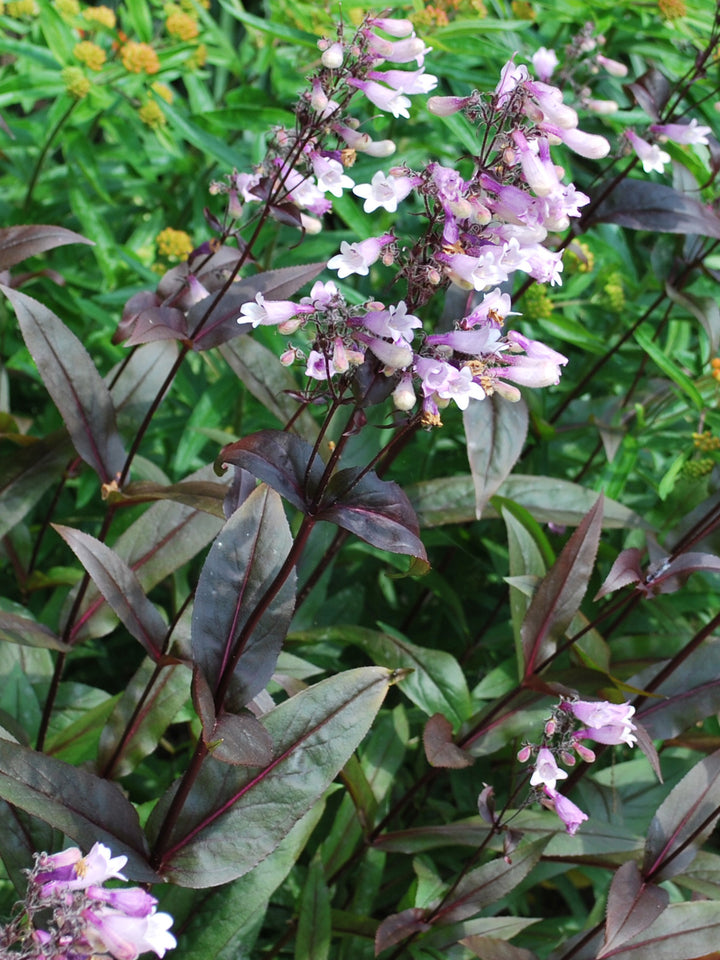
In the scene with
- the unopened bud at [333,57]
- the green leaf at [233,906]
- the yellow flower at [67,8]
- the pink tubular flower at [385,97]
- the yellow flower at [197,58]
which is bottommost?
the green leaf at [233,906]

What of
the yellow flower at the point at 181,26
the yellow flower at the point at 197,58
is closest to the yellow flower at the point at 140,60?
the yellow flower at the point at 181,26

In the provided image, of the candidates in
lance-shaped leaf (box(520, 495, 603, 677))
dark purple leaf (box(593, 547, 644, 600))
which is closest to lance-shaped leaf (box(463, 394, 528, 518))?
lance-shaped leaf (box(520, 495, 603, 677))

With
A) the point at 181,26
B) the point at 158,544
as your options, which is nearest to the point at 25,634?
the point at 158,544

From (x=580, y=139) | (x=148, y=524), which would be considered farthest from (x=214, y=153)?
(x=580, y=139)

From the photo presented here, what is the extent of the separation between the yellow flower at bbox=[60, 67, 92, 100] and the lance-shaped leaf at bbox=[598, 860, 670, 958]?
9.46 ft

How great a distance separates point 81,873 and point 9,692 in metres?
1.31

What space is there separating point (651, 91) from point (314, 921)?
2.49m

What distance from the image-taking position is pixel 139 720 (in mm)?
2346

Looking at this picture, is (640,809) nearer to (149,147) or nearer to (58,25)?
(149,147)

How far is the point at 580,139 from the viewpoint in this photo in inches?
74.9

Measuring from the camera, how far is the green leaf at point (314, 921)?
228cm

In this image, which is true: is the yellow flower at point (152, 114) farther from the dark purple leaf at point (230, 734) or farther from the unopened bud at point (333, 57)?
the dark purple leaf at point (230, 734)

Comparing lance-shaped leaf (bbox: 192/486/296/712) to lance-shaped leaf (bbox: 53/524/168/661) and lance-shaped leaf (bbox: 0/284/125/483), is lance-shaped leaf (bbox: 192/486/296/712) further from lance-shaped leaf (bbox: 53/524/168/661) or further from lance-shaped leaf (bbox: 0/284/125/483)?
lance-shaped leaf (bbox: 0/284/125/483)

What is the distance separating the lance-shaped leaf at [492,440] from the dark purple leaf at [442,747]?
0.55 metres
